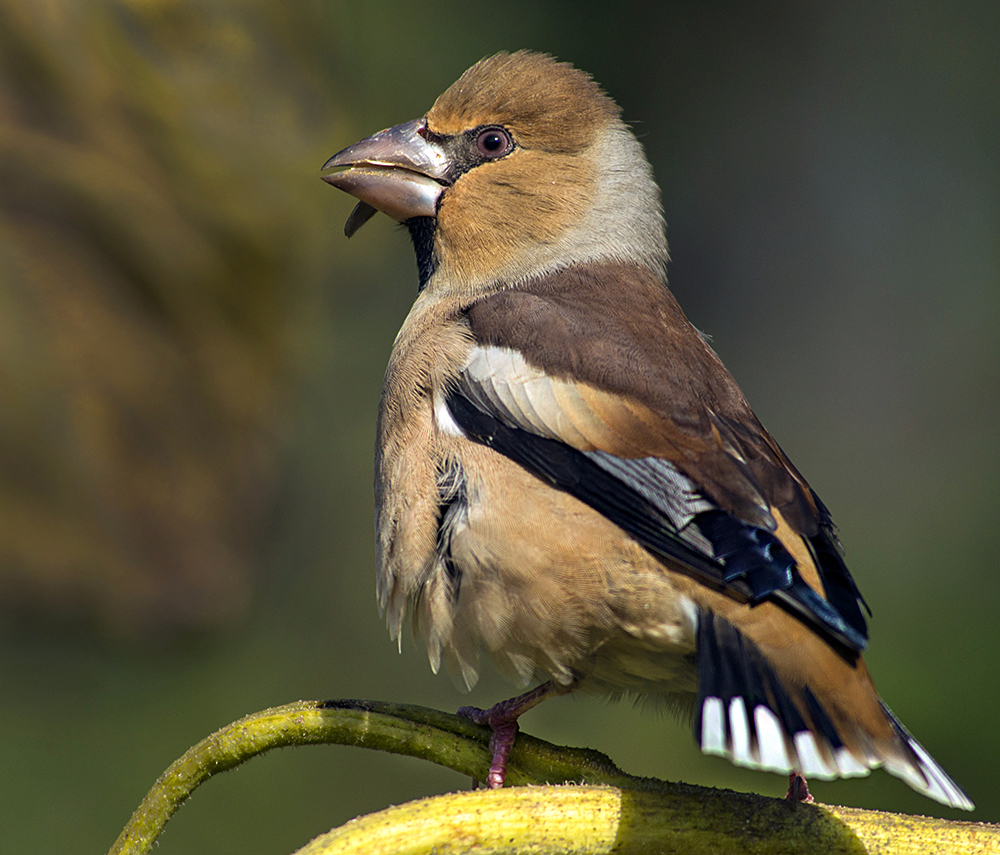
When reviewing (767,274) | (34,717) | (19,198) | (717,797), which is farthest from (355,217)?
(767,274)

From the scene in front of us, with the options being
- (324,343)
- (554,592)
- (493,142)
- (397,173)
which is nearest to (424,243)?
(397,173)

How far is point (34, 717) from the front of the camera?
517 cm

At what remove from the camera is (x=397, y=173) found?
272cm

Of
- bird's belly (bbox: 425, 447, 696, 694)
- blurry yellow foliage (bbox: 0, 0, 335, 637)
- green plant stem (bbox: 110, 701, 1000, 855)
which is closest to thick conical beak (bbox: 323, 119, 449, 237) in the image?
bird's belly (bbox: 425, 447, 696, 694)

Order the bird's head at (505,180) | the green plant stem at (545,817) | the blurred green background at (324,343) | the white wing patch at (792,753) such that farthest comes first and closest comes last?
the blurred green background at (324,343)
the bird's head at (505,180)
the white wing patch at (792,753)
the green plant stem at (545,817)

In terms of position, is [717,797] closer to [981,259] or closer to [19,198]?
[19,198]

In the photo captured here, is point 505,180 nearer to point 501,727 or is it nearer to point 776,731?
point 501,727

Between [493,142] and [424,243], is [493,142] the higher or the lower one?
the higher one

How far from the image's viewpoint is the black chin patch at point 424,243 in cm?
274

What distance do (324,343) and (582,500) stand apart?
4550mm

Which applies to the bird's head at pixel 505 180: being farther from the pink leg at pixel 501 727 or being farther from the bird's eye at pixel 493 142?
the pink leg at pixel 501 727

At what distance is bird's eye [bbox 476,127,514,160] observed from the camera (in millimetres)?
2756

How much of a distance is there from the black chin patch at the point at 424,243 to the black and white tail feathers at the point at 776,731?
1.32 metres

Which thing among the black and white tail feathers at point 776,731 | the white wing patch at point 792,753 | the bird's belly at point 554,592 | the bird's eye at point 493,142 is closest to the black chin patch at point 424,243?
the bird's eye at point 493,142
